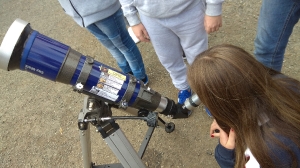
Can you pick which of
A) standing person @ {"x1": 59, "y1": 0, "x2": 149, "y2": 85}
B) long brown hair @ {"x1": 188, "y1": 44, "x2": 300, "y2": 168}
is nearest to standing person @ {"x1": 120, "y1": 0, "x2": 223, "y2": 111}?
standing person @ {"x1": 59, "y1": 0, "x2": 149, "y2": 85}

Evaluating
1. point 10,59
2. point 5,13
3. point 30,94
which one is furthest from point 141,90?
point 5,13

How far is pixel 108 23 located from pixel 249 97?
101cm

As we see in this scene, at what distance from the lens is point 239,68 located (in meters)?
1.00

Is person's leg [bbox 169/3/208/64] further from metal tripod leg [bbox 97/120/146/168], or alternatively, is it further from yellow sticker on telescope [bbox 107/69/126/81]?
metal tripod leg [bbox 97/120/146/168]

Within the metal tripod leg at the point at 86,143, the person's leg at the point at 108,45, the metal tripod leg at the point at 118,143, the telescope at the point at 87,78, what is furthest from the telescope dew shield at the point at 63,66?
the person's leg at the point at 108,45

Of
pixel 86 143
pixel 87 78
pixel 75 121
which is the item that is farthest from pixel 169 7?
pixel 75 121

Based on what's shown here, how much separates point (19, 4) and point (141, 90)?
3.11 m

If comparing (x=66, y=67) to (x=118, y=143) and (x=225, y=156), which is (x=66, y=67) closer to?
(x=118, y=143)

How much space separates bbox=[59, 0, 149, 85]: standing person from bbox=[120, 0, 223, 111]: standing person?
18cm

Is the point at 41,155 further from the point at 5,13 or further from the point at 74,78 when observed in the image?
the point at 5,13

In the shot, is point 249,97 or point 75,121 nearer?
point 249,97

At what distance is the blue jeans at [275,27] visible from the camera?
1.39 meters

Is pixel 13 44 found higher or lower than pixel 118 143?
higher

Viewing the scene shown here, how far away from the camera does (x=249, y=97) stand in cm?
104
